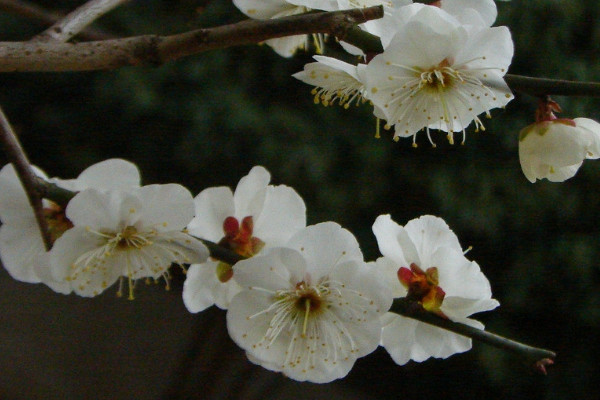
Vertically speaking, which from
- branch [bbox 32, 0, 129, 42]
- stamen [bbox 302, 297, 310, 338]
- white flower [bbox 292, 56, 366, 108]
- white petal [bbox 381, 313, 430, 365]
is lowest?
white petal [bbox 381, 313, 430, 365]

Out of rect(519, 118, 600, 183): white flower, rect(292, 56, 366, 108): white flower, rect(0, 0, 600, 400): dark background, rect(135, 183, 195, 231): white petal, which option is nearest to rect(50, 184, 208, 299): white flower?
rect(135, 183, 195, 231): white petal

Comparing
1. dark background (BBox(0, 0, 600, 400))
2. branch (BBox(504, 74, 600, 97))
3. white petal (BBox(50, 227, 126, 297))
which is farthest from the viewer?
dark background (BBox(0, 0, 600, 400))

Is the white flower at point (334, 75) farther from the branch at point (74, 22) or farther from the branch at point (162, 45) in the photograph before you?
the branch at point (74, 22)

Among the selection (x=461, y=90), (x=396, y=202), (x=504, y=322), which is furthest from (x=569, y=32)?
(x=461, y=90)

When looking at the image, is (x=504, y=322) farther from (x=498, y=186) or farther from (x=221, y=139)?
(x=221, y=139)

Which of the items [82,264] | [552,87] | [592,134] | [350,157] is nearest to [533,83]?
[552,87]

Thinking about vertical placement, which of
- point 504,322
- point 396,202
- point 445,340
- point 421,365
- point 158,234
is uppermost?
point 158,234

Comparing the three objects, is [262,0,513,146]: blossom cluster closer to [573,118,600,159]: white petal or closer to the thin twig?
[573,118,600,159]: white petal
